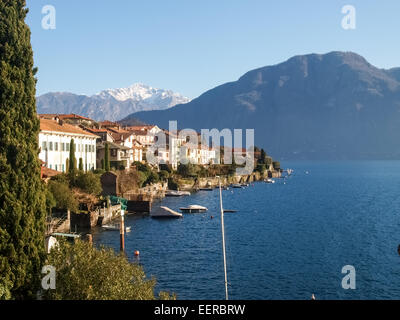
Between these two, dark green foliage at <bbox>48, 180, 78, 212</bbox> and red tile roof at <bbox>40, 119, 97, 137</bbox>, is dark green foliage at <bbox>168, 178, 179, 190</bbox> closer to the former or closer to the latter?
red tile roof at <bbox>40, 119, 97, 137</bbox>

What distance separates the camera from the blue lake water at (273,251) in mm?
35156

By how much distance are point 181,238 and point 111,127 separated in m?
80.4

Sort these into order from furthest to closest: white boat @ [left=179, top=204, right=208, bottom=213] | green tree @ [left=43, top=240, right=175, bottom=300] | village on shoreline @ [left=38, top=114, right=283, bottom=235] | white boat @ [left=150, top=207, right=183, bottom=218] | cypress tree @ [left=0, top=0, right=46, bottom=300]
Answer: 1. white boat @ [left=179, top=204, right=208, bottom=213]
2. white boat @ [left=150, top=207, right=183, bottom=218]
3. village on shoreline @ [left=38, top=114, right=283, bottom=235]
4. cypress tree @ [left=0, top=0, right=46, bottom=300]
5. green tree @ [left=43, top=240, right=175, bottom=300]

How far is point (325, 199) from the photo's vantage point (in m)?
110

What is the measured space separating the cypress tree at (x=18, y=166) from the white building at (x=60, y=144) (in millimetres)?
41425

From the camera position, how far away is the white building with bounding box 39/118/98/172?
67875 millimetres

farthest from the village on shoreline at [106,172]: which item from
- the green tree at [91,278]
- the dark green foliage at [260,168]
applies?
the dark green foliage at [260,168]

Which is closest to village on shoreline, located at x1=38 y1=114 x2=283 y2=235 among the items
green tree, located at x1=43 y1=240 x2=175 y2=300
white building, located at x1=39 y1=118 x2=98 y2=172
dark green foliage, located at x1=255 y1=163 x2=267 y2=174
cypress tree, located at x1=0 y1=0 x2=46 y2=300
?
white building, located at x1=39 y1=118 x2=98 y2=172

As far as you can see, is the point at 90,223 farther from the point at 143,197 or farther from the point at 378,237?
the point at 378,237

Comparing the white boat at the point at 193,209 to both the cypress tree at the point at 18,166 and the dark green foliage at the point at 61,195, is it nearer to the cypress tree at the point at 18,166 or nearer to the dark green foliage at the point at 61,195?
the dark green foliage at the point at 61,195

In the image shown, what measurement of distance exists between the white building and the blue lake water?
1502 cm
